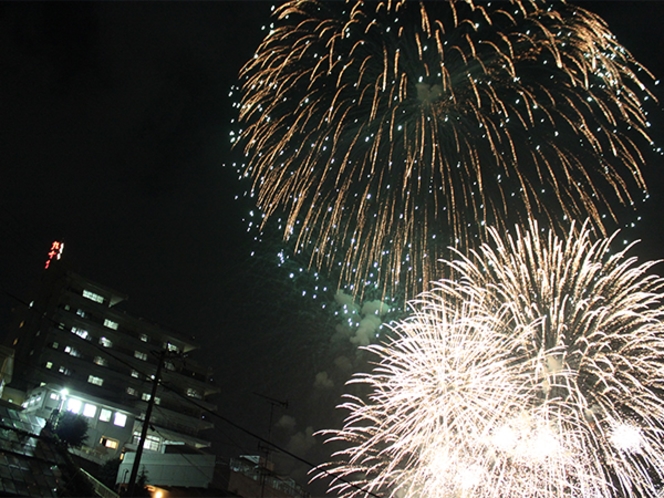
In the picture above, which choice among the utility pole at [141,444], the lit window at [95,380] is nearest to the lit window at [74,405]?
the lit window at [95,380]

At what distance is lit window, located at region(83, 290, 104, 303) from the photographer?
55438 millimetres

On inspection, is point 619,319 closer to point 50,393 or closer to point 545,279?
point 545,279

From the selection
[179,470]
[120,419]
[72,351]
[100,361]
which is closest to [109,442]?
[120,419]

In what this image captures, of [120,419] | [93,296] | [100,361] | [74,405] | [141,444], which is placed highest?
[93,296]

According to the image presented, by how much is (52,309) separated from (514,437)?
4523 centimetres

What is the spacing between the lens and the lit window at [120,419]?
50125mm

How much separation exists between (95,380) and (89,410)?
3.66 metres

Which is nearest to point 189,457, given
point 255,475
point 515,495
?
point 255,475

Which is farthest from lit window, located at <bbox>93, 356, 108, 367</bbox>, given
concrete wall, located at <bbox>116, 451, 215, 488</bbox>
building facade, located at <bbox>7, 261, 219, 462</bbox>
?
concrete wall, located at <bbox>116, 451, 215, 488</bbox>

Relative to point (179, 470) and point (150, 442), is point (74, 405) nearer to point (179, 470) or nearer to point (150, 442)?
point (150, 442)

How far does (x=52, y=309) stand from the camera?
51.4 meters

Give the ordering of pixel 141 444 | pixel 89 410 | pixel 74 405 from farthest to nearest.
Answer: pixel 89 410
pixel 74 405
pixel 141 444

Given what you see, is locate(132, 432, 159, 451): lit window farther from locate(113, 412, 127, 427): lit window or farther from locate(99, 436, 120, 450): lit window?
locate(99, 436, 120, 450): lit window

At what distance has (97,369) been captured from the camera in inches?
2030
